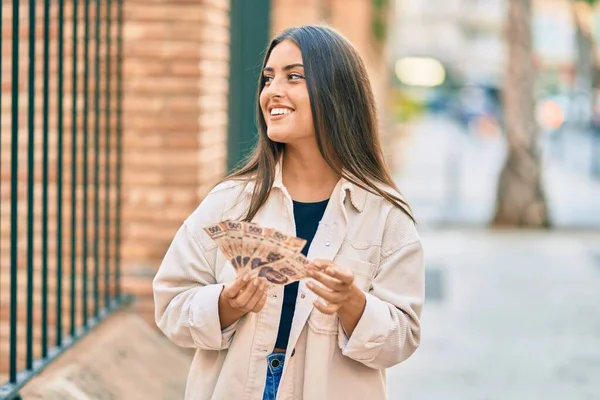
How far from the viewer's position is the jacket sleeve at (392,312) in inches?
117

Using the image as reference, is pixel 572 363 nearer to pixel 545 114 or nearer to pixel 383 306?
pixel 383 306

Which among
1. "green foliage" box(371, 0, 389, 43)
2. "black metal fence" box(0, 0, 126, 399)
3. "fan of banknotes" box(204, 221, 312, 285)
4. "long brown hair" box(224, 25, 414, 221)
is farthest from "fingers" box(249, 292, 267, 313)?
"green foliage" box(371, 0, 389, 43)

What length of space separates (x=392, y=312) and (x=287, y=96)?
2.18 ft

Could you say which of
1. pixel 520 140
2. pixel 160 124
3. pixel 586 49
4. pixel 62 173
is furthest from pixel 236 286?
A: pixel 586 49

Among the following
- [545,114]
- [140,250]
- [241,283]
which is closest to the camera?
[241,283]

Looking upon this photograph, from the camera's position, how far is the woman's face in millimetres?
3115

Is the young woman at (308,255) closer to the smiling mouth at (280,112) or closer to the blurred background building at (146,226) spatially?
the smiling mouth at (280,112)

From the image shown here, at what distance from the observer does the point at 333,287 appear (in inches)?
111

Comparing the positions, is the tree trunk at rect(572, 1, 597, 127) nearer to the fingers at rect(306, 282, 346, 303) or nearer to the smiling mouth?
the smiling mouth

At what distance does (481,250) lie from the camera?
14320 mm

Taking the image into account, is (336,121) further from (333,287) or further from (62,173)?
(62,173)

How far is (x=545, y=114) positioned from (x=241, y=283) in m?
50.7

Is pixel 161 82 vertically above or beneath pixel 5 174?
above

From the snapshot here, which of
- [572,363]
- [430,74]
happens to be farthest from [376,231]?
[430,74]
